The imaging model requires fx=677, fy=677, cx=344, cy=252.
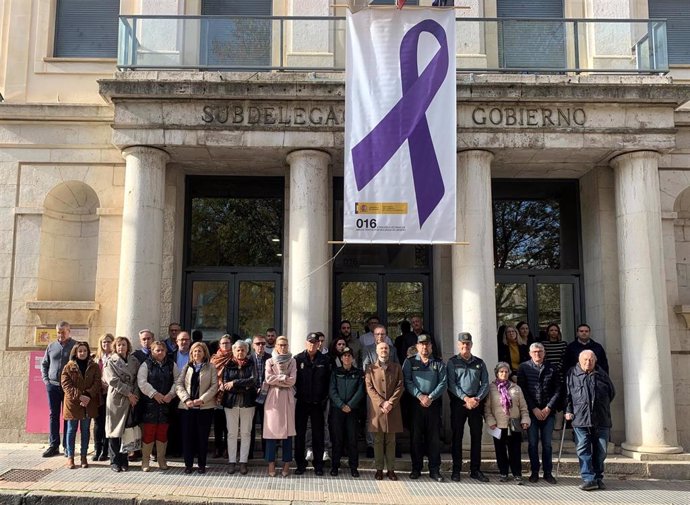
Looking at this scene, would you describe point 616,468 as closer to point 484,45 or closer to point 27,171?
point 484,45

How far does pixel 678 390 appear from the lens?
12.3 meters

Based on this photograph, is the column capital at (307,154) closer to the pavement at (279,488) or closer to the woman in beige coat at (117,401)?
the woman in beige coat at (117,401)

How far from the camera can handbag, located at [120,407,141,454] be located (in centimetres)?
971

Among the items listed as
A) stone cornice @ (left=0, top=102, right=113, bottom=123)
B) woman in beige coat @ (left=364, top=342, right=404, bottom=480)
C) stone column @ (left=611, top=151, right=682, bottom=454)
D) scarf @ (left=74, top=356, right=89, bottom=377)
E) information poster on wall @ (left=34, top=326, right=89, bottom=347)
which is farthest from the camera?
stone cornice @ (left=0, top=102, right=113, bottom=123)

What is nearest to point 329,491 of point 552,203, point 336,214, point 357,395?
point 357,395

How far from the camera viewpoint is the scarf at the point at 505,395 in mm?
9789

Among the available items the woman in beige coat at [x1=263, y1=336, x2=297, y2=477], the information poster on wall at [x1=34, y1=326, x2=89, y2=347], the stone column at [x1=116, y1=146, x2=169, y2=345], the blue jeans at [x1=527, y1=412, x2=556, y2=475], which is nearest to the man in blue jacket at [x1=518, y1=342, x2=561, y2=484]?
the blue jeans at [x1=527, y1=412, x2=556, y2=475]

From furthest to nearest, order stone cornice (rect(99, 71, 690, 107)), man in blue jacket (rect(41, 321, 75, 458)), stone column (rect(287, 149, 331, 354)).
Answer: stone cornice (rect(99, 71, 690, 107)) < stone column (rect(287, 149, 331, 354)) < man in blue jacket (rect(41, 321, 75, 458))

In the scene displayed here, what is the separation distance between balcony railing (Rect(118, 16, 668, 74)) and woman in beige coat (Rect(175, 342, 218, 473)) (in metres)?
5.24

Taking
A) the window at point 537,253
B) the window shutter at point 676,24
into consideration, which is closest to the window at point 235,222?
the window at point 537,253

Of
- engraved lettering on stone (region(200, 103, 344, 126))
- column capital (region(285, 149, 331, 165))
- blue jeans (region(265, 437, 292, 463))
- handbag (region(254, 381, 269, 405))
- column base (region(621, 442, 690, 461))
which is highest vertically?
engraved lettering on stone (region(200, 103, 344, 126))

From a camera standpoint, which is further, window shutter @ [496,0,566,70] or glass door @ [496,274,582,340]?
glass door @ [496,274,582,340]

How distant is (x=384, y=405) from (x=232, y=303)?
15.9 ft

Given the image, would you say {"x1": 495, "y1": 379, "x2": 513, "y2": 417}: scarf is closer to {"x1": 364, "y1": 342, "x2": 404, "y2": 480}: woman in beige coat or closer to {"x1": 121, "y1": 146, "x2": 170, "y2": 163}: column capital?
{"x1": 364, "y1": 342, "x2": 404, "y2": 480}: woman in beige coat
